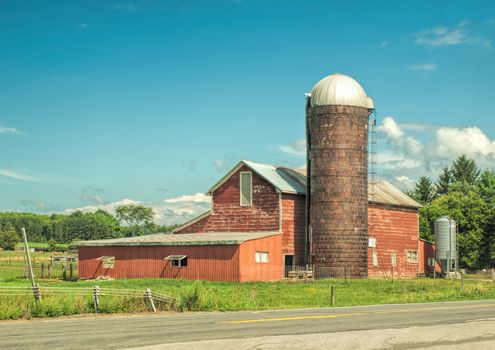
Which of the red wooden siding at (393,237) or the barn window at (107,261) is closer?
the barn window at (107,261)

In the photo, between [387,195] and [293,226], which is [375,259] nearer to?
[387,195]

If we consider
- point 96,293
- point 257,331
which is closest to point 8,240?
point 96,293

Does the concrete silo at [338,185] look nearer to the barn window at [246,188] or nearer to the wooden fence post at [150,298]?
the barn window at [246,188]

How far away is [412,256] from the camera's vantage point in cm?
5966

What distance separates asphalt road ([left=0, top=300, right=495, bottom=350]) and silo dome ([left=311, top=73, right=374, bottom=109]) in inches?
1051

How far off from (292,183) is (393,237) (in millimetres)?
9724

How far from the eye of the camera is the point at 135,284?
42156mm

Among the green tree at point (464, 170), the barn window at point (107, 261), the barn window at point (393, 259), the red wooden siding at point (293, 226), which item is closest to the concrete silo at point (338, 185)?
the red wooden siding at point (293, 226)

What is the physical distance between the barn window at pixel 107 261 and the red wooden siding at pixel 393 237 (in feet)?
59.1

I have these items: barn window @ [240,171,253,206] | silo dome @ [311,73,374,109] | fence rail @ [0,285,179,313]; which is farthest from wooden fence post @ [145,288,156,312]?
silo dome @ [311,73,374,109]

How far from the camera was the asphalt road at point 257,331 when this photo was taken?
52.3 ft

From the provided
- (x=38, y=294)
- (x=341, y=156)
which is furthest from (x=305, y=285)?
(x=38, y=294)

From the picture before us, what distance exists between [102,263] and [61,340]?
35124mm

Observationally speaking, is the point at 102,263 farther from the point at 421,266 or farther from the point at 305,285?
the point at 421,266
